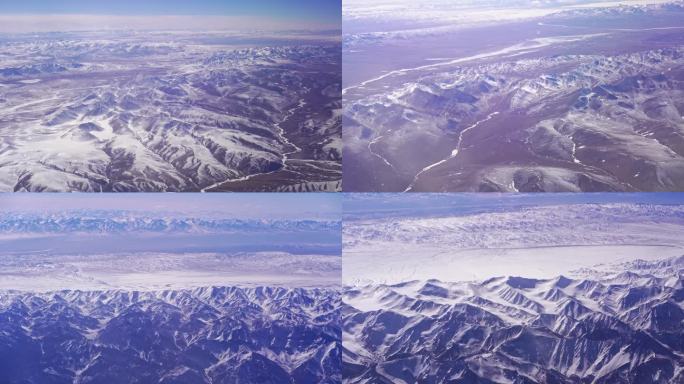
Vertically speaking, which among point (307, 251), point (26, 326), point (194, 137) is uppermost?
point (194, 137)

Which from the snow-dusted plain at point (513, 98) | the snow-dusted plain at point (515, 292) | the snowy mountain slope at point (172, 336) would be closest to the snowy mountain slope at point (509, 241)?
the snow-dusted plain at point (515, 292)

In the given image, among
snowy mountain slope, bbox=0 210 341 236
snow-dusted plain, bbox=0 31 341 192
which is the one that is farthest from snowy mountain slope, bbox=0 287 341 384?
snow-dusted plain, bbox=0 31 341 192

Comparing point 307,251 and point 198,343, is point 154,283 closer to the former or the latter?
point 198,343

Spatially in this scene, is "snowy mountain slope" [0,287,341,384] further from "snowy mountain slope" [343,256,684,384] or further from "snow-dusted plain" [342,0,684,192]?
"snow-dusted plain" [342,0,684,192]

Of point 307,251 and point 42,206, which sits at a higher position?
point 42,206

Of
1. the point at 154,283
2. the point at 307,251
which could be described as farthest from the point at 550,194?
the point at 154,283

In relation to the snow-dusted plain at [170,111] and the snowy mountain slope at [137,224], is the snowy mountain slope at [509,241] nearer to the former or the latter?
the snowy mountain slope at [137,224]
